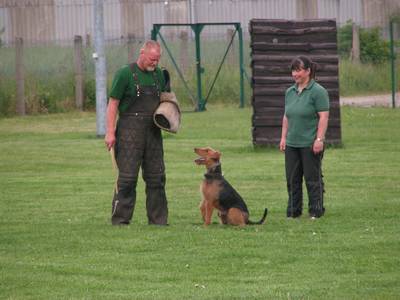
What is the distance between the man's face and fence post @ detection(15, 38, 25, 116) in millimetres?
19493

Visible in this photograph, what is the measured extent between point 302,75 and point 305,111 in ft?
1.31

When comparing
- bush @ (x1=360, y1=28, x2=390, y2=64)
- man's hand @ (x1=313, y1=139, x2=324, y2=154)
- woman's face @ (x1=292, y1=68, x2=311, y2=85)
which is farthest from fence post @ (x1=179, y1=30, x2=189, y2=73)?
man's hand @ (x1=313, y1=139, x2=324, y2=154)

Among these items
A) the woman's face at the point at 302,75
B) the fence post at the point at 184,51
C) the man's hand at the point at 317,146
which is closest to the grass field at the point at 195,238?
the man's hand at the point at 317,146

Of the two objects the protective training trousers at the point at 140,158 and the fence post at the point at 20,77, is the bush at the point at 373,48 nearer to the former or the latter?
the fence post at the point at 20,77

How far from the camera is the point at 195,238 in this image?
36.6ft

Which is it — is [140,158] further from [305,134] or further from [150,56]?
[305,134]

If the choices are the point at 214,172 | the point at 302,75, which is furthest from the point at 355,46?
the point at 214,172

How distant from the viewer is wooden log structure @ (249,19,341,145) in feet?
68.5

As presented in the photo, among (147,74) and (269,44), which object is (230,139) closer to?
(269,44)

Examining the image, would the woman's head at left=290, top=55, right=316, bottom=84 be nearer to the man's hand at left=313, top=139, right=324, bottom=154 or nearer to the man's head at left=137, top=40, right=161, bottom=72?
the man's hand at left=313, top=139, right=324, bottom=154

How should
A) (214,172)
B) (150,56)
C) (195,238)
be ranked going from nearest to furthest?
(195,238)
(150,56)
(214,172)

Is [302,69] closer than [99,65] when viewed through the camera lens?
Yes

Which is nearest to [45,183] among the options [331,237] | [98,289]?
[331,237]

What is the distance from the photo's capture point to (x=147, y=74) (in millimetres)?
11844
